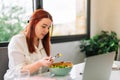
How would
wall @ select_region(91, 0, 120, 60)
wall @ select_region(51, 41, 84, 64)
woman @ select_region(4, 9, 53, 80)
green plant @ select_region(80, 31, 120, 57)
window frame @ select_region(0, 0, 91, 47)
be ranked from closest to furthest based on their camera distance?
woman @ select_region(4, 9, 53, 80)
window frame @ select_region(0, 0, 91, 47)
wall @ select_region(51, 41, 84, 64)
green plant @ select_region(80, 31, 120, 57)
wall @ select_region(91, 0, 120, 60)

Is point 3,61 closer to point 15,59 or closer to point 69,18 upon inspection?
point 15,59

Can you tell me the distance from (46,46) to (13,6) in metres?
1.34

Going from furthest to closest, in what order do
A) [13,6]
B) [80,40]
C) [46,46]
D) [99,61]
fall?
[80,40] → [13,6] → [46,46] → [99,61]

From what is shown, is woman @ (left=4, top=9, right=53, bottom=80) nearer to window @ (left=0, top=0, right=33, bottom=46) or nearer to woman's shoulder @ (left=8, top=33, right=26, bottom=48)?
woman's shoulder @ (left=8, top=33, right=26, bottom=48)

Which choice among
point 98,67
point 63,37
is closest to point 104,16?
point 63,37

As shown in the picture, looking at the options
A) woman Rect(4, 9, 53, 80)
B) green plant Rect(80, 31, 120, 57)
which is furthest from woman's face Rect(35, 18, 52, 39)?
green plant Rect(80, 31, 120, 57)

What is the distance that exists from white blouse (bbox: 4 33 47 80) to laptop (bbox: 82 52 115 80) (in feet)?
1.95

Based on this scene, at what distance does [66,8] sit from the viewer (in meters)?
3.81

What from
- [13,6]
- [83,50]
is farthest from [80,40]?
[13,6]

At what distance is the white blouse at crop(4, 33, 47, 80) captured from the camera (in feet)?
5.79

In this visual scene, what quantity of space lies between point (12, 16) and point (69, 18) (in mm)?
1083

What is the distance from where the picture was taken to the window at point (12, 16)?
3.11 meters

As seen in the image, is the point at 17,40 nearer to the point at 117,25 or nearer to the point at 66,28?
the point at 66,28

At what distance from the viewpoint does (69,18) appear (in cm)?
386
